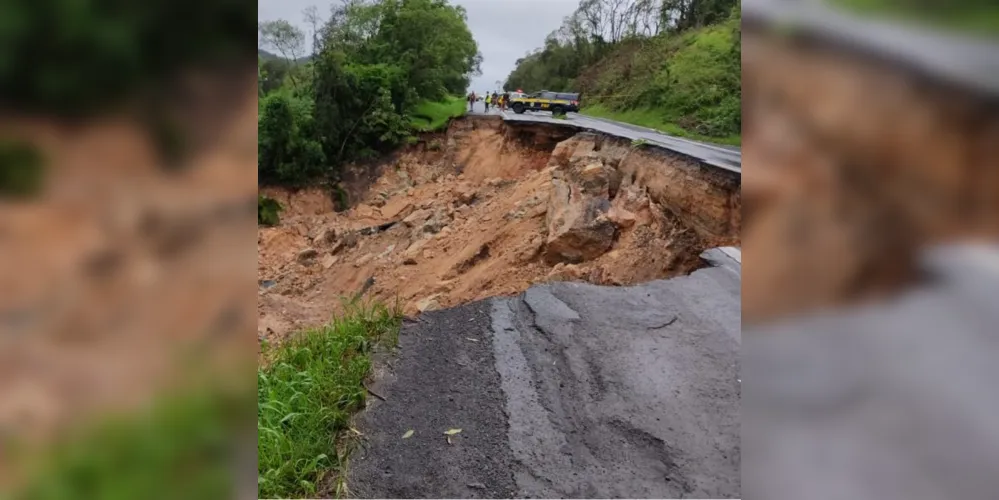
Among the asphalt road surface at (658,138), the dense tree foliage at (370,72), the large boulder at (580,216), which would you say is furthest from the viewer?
the large boulder at (580,216)

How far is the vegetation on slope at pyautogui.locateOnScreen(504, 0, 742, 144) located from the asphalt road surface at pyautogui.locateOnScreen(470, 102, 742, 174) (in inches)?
5.1

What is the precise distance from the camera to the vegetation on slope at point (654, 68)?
10.6 feet

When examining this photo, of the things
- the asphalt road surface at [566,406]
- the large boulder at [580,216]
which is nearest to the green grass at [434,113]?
the large boulder at [580,216]

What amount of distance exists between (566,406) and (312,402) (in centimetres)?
141

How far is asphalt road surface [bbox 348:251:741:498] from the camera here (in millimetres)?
2609

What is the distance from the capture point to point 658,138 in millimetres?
7168

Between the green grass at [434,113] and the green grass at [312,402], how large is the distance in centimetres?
522
